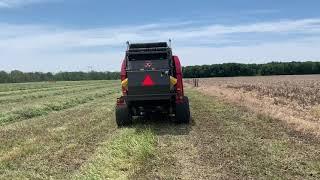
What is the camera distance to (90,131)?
53.8 feet

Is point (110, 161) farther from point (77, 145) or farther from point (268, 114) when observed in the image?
point (268, 114)

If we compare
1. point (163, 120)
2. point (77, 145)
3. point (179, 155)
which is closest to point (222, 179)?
point (179, 155)

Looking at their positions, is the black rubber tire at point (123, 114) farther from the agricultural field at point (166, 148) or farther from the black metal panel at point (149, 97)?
the black metal panel at point (149, 97)

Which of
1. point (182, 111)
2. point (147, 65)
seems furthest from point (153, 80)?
point (182, 111)

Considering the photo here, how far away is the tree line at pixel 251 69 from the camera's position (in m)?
120

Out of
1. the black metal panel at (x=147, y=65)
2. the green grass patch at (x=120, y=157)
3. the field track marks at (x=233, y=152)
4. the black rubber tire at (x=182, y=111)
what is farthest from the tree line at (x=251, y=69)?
the green grass patch at (x=120, y=157)

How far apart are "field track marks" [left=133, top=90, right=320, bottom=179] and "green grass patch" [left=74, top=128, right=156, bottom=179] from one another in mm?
253

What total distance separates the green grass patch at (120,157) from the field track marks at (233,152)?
0.83ft

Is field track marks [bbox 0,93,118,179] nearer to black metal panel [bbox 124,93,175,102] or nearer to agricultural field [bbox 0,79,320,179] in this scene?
agricultural field [bbox 0,79,320,179]

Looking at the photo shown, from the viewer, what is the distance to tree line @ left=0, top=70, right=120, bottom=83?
107 meters

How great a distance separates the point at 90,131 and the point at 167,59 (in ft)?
11.9

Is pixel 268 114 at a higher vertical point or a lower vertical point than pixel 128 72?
lower

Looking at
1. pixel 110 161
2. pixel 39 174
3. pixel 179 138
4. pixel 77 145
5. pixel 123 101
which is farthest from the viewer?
pixel 123 101

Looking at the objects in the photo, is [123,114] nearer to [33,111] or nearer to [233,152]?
[233,152]
